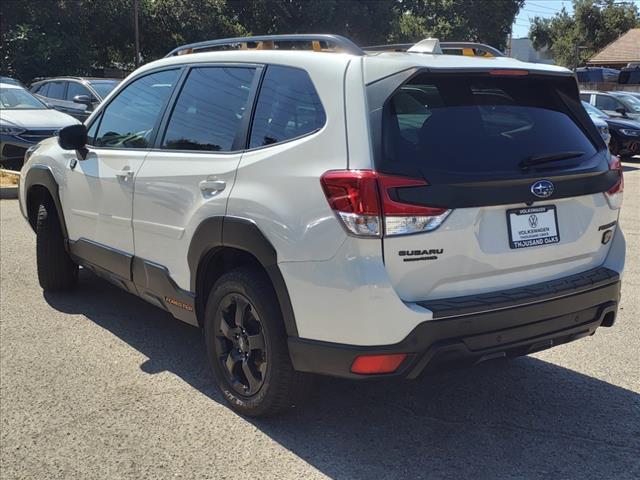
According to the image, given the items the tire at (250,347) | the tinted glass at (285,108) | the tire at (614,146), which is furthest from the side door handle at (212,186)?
the tire at (614,146)

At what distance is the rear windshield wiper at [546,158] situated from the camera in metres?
3.05

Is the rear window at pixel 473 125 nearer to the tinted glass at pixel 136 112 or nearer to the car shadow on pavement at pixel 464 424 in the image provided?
the car shadow on pavement at pixel 464 424

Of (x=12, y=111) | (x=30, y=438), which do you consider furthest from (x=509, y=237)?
(x=12, y=111)

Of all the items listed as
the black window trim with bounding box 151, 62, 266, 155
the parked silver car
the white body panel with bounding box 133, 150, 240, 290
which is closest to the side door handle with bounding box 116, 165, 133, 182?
the white body panel with bounding box 133, 150, 240, 290

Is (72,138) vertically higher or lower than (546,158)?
lower

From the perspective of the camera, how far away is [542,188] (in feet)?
9.86

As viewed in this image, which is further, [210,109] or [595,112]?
[595,112]

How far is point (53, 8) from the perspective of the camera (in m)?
Answer: 26.8

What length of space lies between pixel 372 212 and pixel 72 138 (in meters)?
2.78

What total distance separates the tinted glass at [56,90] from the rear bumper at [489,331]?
1274 cm

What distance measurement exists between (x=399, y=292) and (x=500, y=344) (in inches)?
21.9

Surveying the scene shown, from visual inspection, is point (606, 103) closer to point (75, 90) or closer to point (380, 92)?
point (75, 90)

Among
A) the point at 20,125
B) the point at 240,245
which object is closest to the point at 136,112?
the point at 240,245

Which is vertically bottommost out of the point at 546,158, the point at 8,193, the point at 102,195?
the point at 8,193
